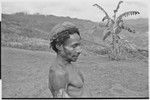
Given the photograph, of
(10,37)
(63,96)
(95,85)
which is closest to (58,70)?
(63,96)

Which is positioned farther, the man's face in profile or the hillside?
the hillside

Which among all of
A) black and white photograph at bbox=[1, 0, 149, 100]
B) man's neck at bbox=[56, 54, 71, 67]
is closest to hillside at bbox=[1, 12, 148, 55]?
black and white photograph at bbox=[1, 0, 149, 100]

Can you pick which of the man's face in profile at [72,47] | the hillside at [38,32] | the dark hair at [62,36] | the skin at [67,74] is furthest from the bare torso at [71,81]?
the hillside at [38,32]

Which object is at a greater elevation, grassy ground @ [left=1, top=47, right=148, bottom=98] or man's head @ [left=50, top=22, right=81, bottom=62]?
man's head @ [left=50, top=22, right=81, bottom=62]

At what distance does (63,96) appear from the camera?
277 centimetres

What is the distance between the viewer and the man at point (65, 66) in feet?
9.34

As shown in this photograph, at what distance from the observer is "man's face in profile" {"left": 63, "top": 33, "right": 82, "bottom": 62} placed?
2926 millimetres

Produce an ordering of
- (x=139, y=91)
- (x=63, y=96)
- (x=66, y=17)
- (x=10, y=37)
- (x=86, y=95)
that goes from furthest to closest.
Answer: (x=10, y=37)
(x=66, y=17)
(x=139, y=91)
(x=86, y=95)
(x=63, y=96)

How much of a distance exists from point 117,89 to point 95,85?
2.13 ft

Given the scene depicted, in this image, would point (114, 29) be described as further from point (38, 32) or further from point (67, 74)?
point (67, 74)

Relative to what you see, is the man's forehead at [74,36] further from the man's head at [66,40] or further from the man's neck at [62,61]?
the man's neck at [62,61]

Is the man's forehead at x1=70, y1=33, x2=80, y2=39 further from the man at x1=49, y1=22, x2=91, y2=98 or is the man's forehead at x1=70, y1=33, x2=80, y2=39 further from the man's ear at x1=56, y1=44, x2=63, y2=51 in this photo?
the man's ear at x1=56, y1=44, x2=63, y2=51

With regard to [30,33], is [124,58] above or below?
Answer: below

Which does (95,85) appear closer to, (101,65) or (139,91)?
Answer: (139,91)
